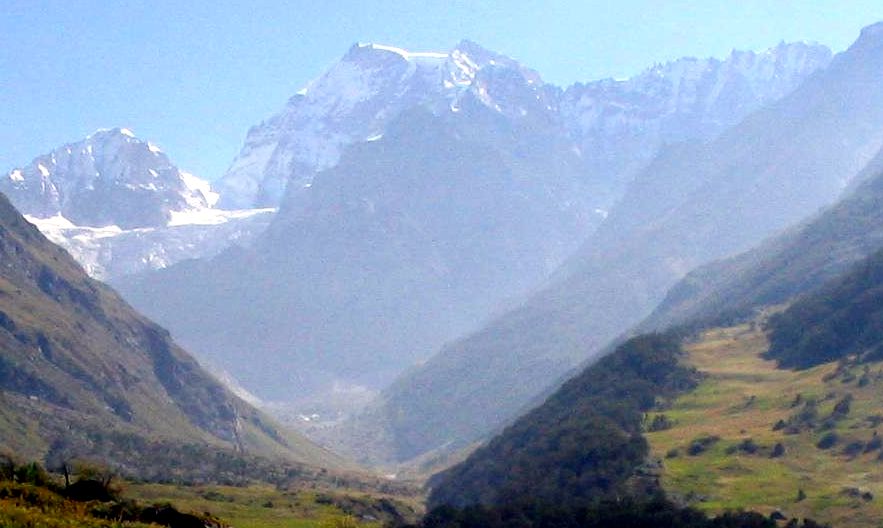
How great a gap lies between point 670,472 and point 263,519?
72680mm

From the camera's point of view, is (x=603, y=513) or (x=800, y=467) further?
(x=800, y=467)

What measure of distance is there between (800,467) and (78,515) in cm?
15291

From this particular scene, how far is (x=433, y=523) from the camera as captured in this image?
17412 centimetres

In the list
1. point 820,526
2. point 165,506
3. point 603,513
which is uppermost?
point 165,506

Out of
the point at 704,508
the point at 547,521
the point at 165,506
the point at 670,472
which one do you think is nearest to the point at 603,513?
the point at 547,521

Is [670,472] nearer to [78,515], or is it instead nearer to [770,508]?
[770,508]

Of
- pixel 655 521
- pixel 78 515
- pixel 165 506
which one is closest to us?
pixel 78 515

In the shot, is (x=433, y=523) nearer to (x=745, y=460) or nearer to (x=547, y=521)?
(x=547, y=521)

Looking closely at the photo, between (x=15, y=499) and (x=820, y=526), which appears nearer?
(x=15, y=499)

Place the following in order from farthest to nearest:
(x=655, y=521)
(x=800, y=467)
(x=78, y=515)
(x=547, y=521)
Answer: (x=800, y=467), (x=547, y=521), (x=655, y=521), (x=78, y=515)

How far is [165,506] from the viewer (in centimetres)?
7562

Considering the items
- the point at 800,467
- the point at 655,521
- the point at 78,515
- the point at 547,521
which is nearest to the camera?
the point at 78,515

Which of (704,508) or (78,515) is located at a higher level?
(78,515)

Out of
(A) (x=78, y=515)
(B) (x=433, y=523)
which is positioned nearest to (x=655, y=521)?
(B) (x=433, y=523)
